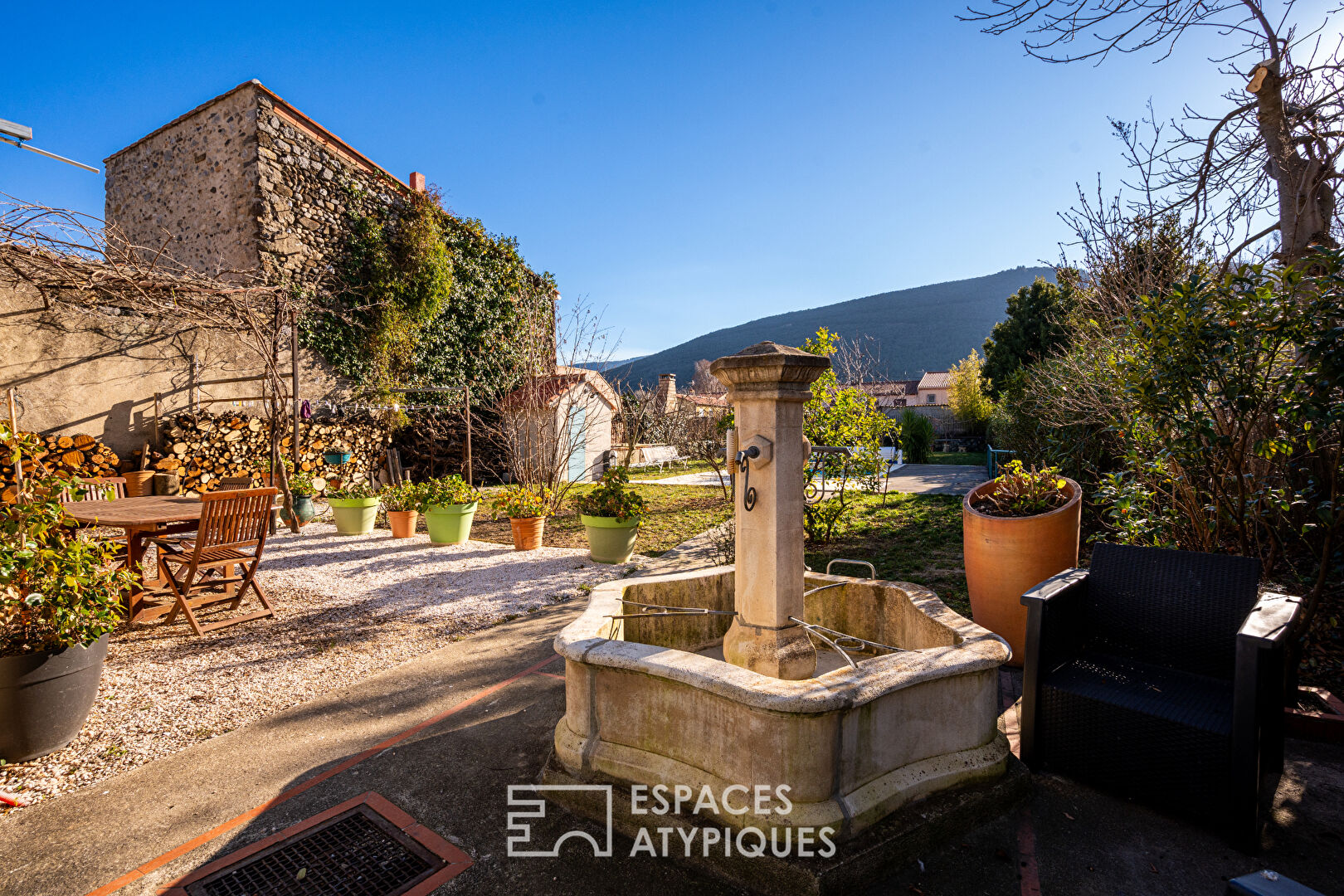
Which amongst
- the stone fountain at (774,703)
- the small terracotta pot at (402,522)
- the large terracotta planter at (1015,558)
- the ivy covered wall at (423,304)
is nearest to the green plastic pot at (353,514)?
the small terracotta pot at (402,522)

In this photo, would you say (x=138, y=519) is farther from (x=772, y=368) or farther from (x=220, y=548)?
(x=772, y=368)

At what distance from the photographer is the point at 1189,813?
6.86 ft

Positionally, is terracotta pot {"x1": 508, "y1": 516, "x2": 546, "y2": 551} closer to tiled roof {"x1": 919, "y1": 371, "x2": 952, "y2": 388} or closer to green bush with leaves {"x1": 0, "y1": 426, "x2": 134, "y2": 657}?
→ green bush with leaves {"x1": 0, "y1": 426, "x2": 134, "y2": 657}

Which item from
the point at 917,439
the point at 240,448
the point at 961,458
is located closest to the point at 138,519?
the point at 240,448

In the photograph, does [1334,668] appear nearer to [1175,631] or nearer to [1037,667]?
[1175,631]

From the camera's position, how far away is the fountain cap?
229cm

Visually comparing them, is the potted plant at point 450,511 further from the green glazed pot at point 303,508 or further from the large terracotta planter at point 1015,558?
the large terracotta planter at point 1015,558

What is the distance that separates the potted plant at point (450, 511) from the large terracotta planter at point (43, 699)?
14.8 feet

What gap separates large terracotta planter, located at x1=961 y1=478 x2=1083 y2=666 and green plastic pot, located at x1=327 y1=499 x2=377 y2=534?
23.9 feet

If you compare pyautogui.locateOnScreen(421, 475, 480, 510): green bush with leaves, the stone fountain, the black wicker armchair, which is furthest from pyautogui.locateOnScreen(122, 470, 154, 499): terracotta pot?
the black wicker armchair

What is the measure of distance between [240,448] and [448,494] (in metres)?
4.56

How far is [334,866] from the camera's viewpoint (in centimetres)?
202

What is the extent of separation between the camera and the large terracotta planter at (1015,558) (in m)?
3.39

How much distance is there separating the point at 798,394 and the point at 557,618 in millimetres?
3075
